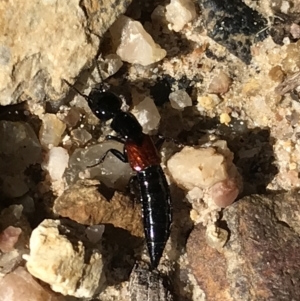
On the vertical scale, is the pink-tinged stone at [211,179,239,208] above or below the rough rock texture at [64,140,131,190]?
above

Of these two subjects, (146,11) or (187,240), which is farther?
(146,11)

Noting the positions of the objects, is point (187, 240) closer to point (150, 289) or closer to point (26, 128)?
point (150, 289)

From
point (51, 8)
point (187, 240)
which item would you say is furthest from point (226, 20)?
point (187, 240)

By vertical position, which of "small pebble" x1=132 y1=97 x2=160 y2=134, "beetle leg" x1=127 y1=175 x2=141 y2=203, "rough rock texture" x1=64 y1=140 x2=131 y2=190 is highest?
"small pebble" x1=132 y1=97 x2=160 y2=134

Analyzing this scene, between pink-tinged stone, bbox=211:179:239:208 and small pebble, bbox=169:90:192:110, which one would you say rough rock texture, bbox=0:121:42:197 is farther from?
pink-tinged stone, bbox=211:179:239:208

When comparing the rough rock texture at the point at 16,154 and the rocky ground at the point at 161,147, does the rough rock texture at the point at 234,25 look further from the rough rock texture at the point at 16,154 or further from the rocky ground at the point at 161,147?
the rough rock texture at the point at 16,154

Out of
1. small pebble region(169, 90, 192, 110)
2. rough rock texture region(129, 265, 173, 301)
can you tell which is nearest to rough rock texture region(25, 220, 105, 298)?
rough rock texture region(129, 265, 173, 301)
